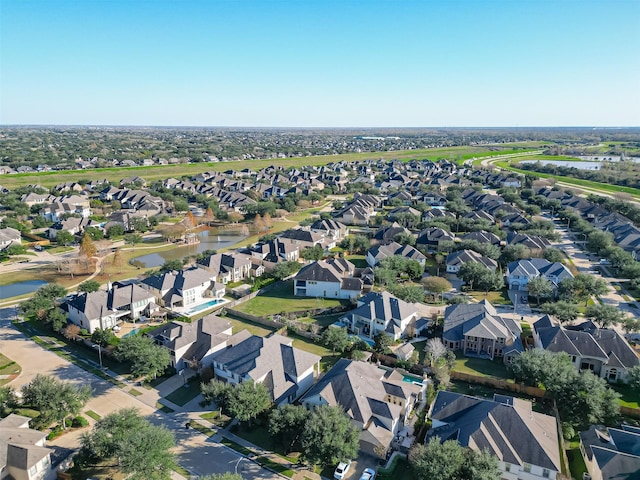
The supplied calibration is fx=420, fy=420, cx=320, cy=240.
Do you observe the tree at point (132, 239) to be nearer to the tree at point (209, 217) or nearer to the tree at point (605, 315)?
the tree at point (209, 217)

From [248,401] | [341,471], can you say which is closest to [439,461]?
[341,471]

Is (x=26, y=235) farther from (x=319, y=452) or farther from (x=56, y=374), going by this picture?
(x=319, y=452)

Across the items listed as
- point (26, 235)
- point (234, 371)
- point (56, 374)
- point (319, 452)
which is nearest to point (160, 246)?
point (26, 235)

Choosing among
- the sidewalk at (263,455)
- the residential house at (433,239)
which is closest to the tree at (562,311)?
the residential house at (433,239)

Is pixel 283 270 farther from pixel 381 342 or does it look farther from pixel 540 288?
pixel 540 288

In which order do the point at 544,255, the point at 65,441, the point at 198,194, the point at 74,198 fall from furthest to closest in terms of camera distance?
the point at 198,194 → the point at 74,198 → the point at 544,255 → the point at 65,441

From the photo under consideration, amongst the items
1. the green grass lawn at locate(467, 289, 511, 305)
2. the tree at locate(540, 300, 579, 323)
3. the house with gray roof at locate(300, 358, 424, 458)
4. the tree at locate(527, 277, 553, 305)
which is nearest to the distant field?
the green grass lawn at locate(467, 289, 511, 305)
